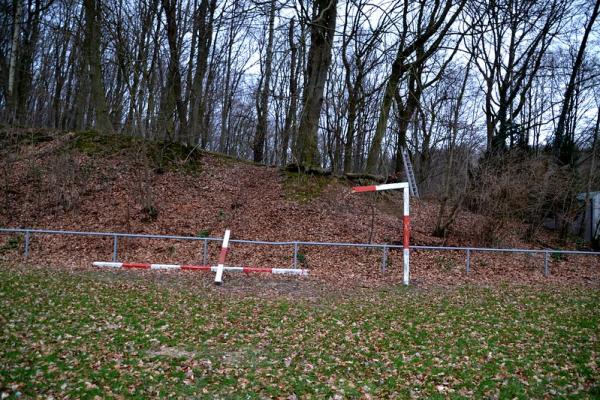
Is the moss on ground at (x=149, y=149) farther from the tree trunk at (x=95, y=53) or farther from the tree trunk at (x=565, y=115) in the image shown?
the tree trunk at (x=565, y=115)

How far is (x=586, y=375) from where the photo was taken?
5.98 metres

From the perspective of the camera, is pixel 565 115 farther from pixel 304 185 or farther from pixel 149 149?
pixel 149 149

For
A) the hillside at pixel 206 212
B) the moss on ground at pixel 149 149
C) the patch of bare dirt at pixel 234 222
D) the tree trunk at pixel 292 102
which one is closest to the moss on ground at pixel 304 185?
the hillside at pixel 206 212

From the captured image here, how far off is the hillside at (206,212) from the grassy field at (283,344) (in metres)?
3.82

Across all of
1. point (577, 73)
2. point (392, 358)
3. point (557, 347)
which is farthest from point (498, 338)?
point (577, 73)

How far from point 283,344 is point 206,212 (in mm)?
11061

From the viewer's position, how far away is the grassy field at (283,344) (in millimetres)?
5473

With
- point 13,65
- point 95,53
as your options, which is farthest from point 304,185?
point 13,65

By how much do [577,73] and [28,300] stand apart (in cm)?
2658

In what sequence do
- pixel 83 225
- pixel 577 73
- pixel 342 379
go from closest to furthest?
1. pixel 342 379
2. pixel 83 225
3. pixel 577 73

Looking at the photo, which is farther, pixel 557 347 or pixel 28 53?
pixel 28 53

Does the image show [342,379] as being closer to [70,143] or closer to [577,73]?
[70,143]

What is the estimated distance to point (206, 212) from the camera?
1753cm

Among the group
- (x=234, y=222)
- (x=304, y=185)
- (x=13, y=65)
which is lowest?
(x=234, y=222)
